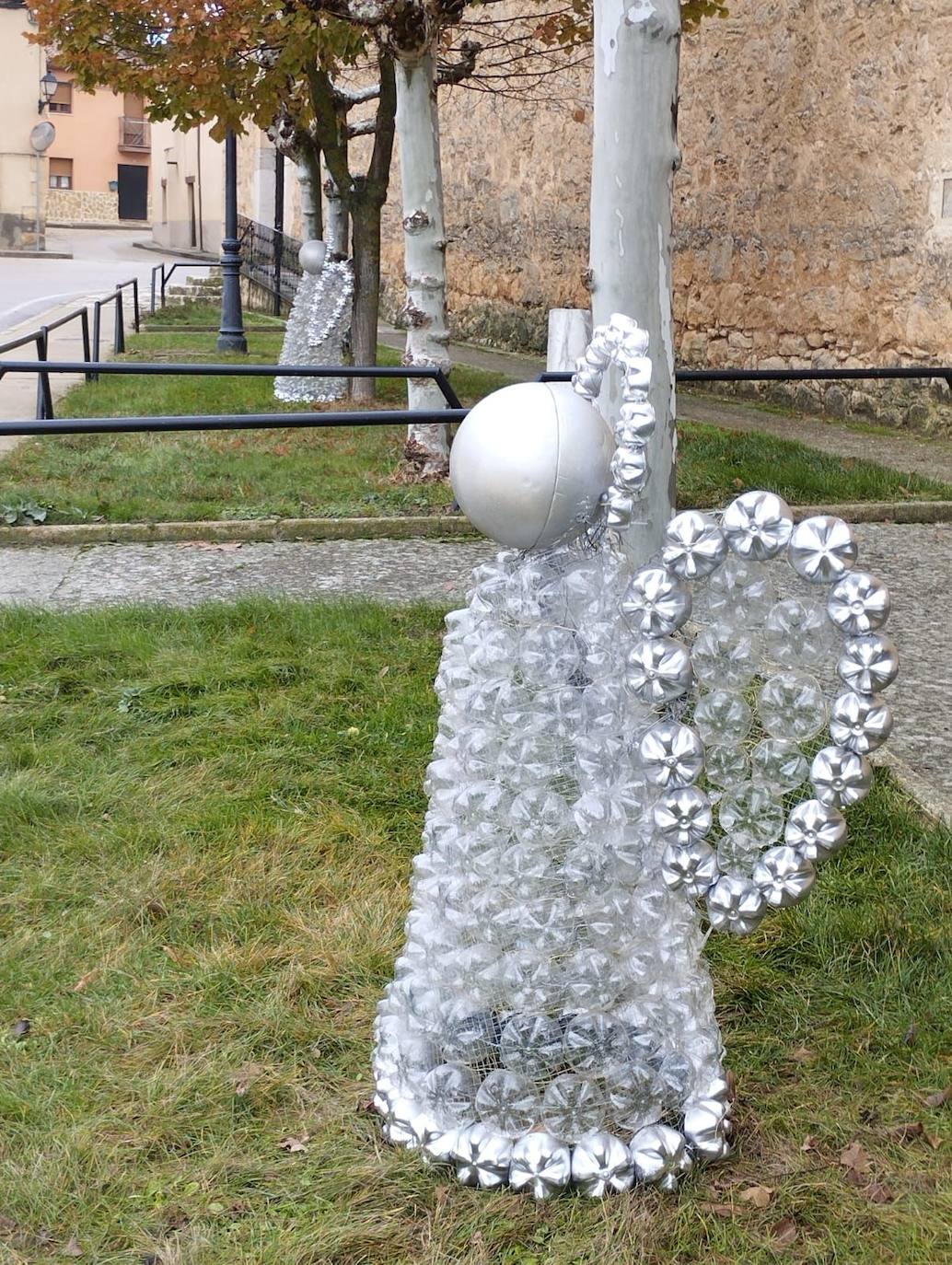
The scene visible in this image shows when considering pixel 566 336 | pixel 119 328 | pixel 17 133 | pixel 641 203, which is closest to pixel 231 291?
pixel 119 328

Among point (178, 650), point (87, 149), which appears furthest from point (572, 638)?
point (87, 149)

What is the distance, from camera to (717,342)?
41.5 feet

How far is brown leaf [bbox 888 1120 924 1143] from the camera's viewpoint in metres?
2.21

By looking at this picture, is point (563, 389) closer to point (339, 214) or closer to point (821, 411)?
point (821, 411)

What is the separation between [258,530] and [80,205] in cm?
5555

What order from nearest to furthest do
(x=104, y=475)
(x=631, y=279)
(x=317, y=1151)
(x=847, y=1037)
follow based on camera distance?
(x=317, y=1151)
(x=847, y=1037)
(x=631, y=279)
(x=104, y=475)

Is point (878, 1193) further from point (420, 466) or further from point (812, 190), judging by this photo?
point (812, 190)

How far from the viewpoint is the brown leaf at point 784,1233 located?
199 cm

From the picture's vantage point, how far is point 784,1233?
2.01 meters

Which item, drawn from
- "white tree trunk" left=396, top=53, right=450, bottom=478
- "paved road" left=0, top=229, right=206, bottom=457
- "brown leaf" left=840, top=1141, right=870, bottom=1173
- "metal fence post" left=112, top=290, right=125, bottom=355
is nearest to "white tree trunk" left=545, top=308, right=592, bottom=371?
"white tree trunk" left=396, top=53, right=450, bottom=478

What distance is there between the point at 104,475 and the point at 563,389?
6.40 m

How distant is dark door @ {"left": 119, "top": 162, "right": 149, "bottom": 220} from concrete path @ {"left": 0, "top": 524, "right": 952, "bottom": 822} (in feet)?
185

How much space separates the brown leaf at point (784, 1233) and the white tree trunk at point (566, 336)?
422 cm

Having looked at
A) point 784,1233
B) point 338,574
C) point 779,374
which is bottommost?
point 784,1233
